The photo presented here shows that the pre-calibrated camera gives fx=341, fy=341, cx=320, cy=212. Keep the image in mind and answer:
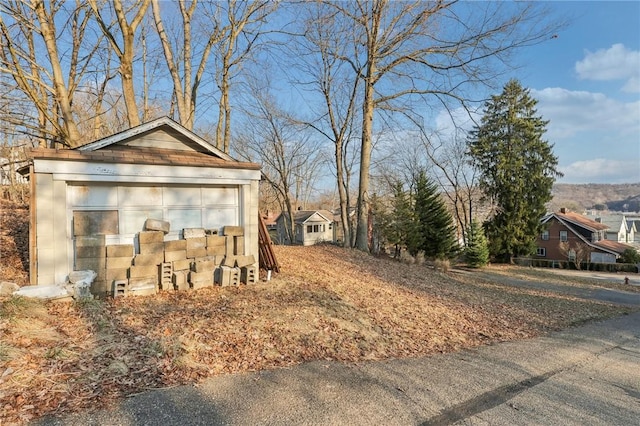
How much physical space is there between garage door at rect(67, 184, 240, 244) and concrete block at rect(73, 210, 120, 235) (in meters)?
0.02

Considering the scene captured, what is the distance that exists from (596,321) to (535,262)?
1058 inches

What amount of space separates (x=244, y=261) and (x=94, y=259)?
2722 millimetres

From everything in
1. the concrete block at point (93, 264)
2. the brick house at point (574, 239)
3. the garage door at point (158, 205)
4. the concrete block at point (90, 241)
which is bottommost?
the brick house at point (574, 239)

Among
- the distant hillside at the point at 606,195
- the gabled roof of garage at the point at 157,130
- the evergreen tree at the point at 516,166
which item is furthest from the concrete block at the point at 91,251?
the distant hillside at the point at 606,195

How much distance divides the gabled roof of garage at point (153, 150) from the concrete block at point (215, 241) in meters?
1.49

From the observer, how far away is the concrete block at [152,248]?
6344 millimetres

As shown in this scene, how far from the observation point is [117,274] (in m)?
6.12

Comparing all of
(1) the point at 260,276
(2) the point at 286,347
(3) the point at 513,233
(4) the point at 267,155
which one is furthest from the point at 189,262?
(3) the point at 513,233

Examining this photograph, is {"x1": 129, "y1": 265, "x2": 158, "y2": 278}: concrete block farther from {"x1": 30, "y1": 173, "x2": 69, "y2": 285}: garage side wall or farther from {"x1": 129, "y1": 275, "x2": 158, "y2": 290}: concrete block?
{"x1": 30, "y1": 173, "x2": 69, "y2": 285}: garage side wall

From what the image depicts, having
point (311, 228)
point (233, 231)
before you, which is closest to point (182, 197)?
point (233, 231)

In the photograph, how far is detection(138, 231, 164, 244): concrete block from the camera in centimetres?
632

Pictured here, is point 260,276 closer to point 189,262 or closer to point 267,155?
point 189,262

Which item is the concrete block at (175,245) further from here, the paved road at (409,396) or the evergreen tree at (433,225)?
the evergreen tree at (433,225)

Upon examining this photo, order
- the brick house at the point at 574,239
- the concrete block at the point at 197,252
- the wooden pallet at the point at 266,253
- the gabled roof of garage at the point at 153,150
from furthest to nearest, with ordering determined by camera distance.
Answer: the brick house at the point at 574,239 → the wooden pallet at the point at 266,253 → the concrete block at the point at 197,252 → the gabled roof of garage at the point at 153,150
